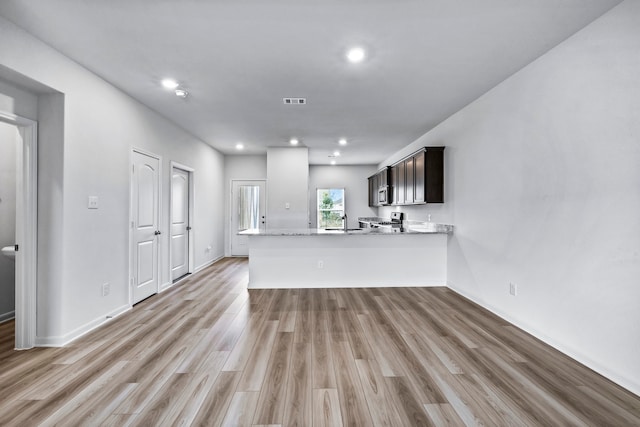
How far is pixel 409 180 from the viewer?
5.36 m

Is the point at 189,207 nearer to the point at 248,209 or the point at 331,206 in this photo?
the point at 248,209

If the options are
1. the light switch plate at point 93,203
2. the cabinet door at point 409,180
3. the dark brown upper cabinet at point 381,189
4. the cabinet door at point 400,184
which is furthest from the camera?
the dark brown upper cabinet at point 381,189

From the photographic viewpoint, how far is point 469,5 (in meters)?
2.04

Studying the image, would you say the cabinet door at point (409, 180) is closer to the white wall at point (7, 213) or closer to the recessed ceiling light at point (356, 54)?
the recessed ceiling light at point (356, 54)

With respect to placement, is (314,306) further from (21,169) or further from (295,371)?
(21,169)

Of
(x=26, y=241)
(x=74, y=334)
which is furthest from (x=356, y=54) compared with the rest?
(x=74, y=334)

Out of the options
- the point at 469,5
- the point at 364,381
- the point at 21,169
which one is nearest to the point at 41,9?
the point at 21,169

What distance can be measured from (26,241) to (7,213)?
1.33 metres

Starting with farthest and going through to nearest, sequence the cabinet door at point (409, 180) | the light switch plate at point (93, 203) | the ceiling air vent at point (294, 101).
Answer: the cabinet door at point (409, 180), the ceiling air vent at point (294, 101), the light switch plate at point (93, 203)

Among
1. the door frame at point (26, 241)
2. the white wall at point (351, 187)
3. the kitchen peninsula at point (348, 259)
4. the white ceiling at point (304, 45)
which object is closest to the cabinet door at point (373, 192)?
the white wall at point (351, 187)

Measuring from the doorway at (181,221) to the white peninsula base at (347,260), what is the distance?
1480 mm

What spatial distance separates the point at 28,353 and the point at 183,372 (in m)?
1.52

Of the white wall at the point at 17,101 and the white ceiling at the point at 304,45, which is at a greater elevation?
the white ceiling at the point at 304,45

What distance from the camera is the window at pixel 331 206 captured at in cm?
902
